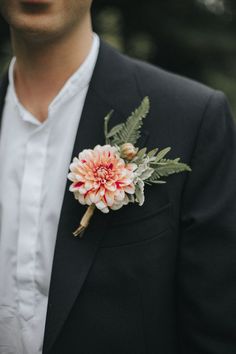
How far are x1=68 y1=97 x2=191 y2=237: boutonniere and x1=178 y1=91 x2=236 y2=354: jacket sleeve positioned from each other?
118mm

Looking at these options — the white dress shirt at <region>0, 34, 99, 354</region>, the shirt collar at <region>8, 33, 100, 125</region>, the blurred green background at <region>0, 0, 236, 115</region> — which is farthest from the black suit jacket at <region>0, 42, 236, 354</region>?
the blurred green background at <region>0, 0, 236, 115</region>

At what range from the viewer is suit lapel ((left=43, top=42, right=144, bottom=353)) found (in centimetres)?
229

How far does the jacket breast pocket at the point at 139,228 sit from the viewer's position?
2.33 metres

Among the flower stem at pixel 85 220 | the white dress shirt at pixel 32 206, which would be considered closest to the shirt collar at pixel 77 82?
the white dress shirt at pixel 32 206

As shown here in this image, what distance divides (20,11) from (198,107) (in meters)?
0.74

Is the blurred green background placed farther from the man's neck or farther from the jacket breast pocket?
the jacket breast pocket

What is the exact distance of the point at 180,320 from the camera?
7.98ft

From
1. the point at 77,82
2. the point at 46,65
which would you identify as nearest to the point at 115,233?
the point at 77,82

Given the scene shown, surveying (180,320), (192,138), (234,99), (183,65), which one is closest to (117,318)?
(180,320)

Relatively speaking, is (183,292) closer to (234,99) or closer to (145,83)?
(145,83)

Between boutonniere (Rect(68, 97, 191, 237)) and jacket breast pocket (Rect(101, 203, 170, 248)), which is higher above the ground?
boutonniere (Rect(68, 97, 191, 237))

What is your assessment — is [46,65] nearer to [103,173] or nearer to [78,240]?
[103,173]

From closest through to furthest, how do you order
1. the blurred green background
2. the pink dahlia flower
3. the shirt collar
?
the pink dahlia flower → the shirt collar → the blurred green background

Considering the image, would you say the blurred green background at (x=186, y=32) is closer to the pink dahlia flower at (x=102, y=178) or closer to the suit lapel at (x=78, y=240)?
the suit lapel at (x=78, y=240)
